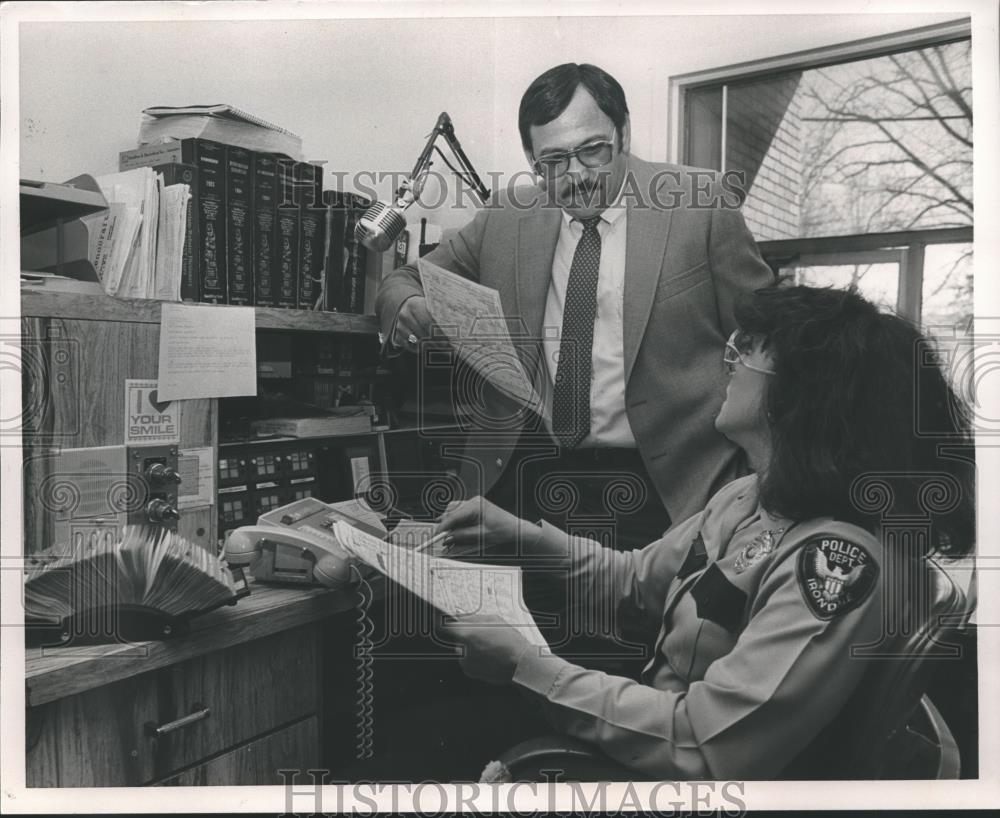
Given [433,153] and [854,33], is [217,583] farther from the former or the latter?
[854,33]

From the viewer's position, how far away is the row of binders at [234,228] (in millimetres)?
1367

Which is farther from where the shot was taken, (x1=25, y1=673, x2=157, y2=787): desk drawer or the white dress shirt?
the white dress shirt

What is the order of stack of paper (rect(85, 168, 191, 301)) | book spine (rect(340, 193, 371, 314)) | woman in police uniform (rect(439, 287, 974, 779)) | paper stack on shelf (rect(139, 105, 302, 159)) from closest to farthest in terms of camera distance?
woman in police uniform (rect(439, 287, 974, 779)), stack of paper (rect(85, 168, 191, 301)), paper stack on shelf (rect(139, 105, 302, 159)), book spine (rect(340, 193, 371, 314))

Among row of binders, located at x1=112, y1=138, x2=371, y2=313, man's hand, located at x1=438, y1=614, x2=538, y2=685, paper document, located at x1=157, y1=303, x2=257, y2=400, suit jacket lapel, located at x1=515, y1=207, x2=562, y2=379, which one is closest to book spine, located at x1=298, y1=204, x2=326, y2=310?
row of binders, located at x1=112, y1=138, x2=371, y2=313

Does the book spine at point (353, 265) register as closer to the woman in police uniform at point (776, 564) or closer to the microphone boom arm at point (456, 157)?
the microphone boom arm at point (456, 157)

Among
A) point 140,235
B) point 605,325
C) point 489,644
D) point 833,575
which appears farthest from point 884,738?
point 140,235

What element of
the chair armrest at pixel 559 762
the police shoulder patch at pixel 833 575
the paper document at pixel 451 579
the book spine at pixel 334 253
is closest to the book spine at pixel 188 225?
the book spine at pixel 334 253

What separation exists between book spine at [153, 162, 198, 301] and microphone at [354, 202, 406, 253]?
287 mm

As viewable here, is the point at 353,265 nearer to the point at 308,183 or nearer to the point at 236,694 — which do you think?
the point at 308,183

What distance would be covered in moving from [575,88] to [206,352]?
0.80 metres

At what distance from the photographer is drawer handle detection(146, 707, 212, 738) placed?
1302 mm

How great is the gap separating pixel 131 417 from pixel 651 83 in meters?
1.07

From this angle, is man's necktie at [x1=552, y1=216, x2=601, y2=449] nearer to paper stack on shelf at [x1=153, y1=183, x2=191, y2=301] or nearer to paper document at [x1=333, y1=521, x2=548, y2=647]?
paper document at [x1=333, y1=521, x2=548, y2=647]

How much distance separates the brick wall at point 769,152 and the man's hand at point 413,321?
1.95ft
